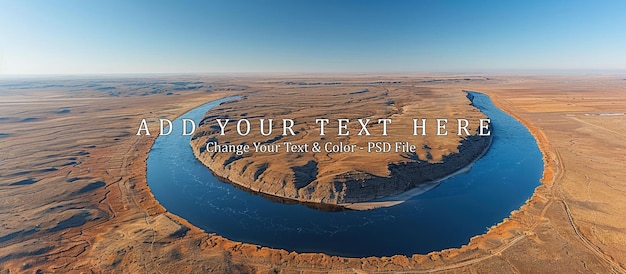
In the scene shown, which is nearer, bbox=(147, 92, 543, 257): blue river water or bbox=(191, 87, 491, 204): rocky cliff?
bbox=(147, 92, 543, 257): blue river water

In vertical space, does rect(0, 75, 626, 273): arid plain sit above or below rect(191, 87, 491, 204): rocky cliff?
below

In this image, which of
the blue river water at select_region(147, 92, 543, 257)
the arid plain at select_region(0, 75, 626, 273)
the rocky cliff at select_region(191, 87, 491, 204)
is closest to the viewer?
the arid plain at select_region(0, 75, 626, 273)

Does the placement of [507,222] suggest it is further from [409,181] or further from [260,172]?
[260,172]

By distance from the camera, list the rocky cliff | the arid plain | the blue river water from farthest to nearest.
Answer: the rocky cliff, the blue river water, the arid plain

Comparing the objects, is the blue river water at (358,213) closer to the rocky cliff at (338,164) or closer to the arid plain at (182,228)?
the arid plain at (182,228)

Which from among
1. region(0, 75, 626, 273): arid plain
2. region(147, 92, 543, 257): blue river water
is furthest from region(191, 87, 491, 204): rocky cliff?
region(0, 75, 626, 273): arid plain

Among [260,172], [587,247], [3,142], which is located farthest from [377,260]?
[3,142]

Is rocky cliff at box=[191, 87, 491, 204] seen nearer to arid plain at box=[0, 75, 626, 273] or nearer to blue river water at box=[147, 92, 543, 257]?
blue river water at box=[147, 92, 543, 257]

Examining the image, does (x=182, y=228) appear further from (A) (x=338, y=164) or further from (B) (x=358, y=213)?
(A) (x=338, y=164)

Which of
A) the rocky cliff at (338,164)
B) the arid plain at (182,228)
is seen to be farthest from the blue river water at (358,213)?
the rocky cliff at (338,164)
